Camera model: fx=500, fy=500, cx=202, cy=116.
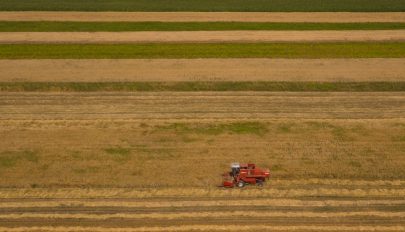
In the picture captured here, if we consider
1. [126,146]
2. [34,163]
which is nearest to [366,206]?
[126,146]

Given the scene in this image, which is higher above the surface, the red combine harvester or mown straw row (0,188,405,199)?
the red combine harvester

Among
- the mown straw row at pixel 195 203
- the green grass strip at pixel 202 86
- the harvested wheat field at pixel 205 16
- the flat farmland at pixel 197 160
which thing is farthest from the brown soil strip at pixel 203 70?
the mown straw row at pixel 195 203

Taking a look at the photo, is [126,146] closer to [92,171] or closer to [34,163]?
[92,171]

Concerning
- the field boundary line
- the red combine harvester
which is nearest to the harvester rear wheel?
the red combine harvester

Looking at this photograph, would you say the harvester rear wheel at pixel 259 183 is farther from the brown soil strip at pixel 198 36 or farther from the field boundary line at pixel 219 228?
the brown soil strip at pixel 198 36

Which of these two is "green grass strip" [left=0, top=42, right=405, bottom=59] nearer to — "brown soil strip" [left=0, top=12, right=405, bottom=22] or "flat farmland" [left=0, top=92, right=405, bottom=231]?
"brown soil strip" [left=0, top=12, right=405, bottom=22]
